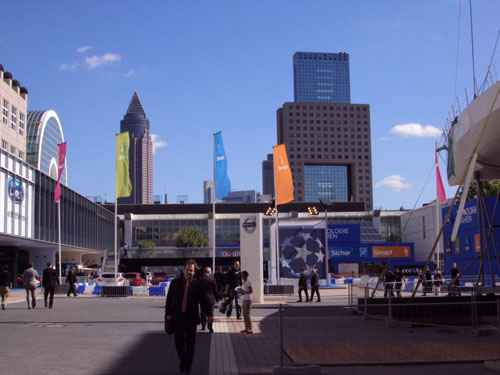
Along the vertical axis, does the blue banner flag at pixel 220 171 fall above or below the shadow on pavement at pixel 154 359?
above

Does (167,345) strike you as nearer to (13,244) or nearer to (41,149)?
(13,244)

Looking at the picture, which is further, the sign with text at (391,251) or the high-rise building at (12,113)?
the high-rise building at (12,113)

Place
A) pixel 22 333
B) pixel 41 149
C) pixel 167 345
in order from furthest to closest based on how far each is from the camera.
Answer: pixel 41 149 < pixel 22 333 < pixel 167 345

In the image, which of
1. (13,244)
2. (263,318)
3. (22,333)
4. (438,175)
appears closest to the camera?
(22,333)

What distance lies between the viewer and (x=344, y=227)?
5638 cm

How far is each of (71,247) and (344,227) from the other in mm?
25314

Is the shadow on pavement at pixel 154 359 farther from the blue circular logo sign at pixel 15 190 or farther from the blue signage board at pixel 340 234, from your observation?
the blue signage board at pixel 340 234

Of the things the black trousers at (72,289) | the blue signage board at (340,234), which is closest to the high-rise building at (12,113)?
the blue signage board at (340,234)

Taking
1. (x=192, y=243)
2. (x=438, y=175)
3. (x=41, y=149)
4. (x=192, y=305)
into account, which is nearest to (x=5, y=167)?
(x=438, y=175)

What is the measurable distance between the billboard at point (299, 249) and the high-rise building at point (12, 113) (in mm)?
36577

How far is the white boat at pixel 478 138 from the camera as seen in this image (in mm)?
16141

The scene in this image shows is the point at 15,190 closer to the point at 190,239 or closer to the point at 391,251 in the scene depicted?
the point at 391,251

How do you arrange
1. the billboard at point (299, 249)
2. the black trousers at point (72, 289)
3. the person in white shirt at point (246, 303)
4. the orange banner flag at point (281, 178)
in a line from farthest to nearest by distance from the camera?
the billboard at point (299, 249), the orange banner flag at point (281, 178), the black trousers at point (72, 289), the person in white shirt at point (246, 303)

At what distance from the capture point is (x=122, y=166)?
1463 inches
